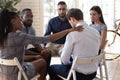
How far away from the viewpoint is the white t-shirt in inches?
92.0

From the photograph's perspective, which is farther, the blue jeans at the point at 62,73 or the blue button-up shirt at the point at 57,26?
the blue button-up shirt at the point at 57,26

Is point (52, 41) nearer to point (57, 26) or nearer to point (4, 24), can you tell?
point (4, 24)

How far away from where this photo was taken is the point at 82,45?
2.37m

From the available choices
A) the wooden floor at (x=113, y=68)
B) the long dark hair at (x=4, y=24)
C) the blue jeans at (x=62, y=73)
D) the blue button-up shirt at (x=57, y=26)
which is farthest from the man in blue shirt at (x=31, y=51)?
the wooden floor at (x=113, y=68)

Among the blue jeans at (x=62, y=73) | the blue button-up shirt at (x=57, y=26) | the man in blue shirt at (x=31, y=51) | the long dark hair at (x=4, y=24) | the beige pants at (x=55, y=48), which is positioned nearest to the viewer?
the long dark hair at (x=4, y=24)

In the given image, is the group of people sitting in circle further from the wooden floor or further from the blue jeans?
the wooden floor

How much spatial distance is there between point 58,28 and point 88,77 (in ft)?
4.66

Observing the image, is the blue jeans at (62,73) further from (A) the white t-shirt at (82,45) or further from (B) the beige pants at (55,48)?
(B) the beige pants at (55,48)

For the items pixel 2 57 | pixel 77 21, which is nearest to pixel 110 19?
pixel 77 21

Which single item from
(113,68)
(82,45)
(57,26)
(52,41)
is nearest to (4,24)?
(52,41)

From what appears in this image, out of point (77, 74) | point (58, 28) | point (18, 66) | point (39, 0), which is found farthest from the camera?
point (39, 0)

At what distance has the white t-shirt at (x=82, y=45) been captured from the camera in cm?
234

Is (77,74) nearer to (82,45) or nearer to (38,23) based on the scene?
(82,45)

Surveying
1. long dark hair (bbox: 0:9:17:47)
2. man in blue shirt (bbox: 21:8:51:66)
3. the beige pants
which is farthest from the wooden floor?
long dark hair (bbox: 0:9:17:47)
